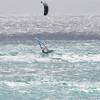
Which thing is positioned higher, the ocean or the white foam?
the ocean

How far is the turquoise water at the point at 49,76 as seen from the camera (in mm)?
48500

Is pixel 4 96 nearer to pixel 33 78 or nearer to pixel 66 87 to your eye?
pixel 66 87

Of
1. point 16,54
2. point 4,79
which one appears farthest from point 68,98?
point 16,54

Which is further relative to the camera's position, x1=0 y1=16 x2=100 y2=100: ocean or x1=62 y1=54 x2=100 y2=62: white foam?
x1=62 y1=54 x2=100 y2=62: white foam

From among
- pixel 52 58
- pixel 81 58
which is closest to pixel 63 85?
pixel 52 58

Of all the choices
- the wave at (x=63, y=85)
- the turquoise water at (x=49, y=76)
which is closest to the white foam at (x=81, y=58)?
the turquoise water at (x=49, y=76)

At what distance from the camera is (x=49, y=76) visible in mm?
58656

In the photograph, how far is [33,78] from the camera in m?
57.1

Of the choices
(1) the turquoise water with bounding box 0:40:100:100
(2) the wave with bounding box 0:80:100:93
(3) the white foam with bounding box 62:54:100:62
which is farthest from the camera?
(3) the white foam with bounding box 62:54:100:62

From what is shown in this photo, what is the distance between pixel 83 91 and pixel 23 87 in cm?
486

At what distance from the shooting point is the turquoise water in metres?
48.5

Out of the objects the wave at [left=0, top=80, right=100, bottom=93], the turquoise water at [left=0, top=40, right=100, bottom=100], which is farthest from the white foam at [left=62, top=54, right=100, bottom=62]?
the wave at [left=0, top=80, right=100, bottom=93]

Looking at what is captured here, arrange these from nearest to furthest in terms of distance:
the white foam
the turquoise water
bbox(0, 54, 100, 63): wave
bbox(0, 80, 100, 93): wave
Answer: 1. the turquoise water
2. bbox(0, 80, 100, 93): wave
3. the white foam
4. bbox(0, 54, 100, 63): wave

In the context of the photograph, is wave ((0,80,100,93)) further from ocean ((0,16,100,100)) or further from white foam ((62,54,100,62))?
white foam ((62,54,100,62))
